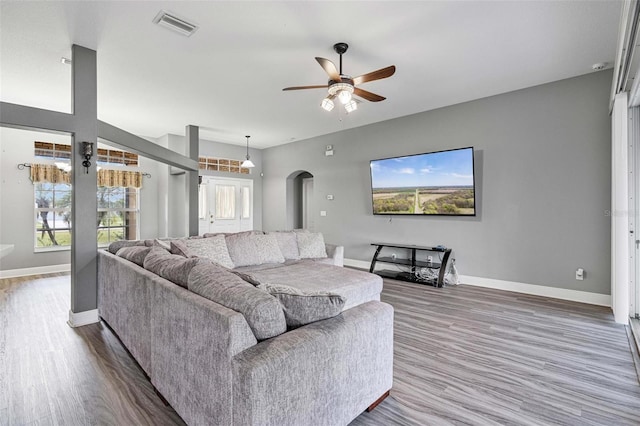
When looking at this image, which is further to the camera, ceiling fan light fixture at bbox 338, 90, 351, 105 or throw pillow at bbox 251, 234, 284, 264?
throw pillow at bbox 251, 234, 284, 264

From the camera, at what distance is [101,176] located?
651 centimetres

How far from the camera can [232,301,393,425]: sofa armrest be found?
4.04 ft

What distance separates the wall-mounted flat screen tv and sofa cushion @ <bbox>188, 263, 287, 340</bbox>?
4.18 meters

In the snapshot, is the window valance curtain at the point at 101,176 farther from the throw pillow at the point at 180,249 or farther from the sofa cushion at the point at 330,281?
the sofa cushion at the point at 330,281

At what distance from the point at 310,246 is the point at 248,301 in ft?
10.7

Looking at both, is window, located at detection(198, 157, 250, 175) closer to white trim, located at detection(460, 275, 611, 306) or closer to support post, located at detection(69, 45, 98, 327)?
support post, located at detection(69, 45, 98, 327)

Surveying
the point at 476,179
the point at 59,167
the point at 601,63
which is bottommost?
the point at 476,179

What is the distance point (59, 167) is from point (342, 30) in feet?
19.9

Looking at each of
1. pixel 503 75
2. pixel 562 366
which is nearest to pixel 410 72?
pixel 503 75

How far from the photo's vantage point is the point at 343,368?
A: 1568mm

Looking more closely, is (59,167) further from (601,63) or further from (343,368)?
(601,63)

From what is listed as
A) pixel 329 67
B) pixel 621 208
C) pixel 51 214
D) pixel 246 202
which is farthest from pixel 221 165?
pixel 621 208

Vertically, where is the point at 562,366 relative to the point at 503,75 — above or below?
below

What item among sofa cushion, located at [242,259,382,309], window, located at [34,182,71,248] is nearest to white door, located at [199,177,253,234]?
window, located at [34,182,71,248]
